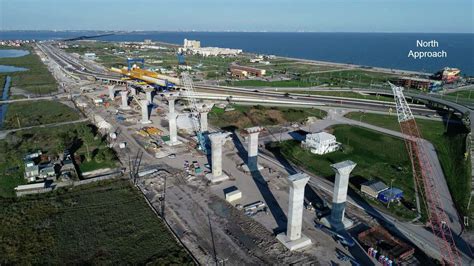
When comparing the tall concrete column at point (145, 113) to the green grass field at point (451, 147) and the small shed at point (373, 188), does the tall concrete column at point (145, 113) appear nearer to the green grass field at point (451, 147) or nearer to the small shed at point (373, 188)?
the green grass field at point (451, 147)

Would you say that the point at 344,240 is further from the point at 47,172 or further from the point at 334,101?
the point at 334,101

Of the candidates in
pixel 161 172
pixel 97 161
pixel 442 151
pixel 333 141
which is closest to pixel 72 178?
pixel 97 161

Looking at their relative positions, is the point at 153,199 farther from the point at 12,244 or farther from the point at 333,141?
the point at 333,141

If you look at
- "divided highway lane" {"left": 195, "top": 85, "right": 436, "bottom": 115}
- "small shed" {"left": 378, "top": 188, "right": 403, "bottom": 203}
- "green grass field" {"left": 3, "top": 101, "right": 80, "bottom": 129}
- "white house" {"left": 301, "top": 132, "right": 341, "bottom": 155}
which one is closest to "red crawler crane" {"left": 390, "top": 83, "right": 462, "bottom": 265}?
"small shed" {"left": 378, "top": 188, "right": 403, "bottom": 203}

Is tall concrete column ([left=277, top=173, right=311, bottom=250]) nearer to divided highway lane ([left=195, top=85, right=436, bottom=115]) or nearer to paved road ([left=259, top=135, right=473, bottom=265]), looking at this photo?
paved road ([left=259, top=135, right=473, bottom=265])

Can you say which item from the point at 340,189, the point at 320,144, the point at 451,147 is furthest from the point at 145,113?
the point at 451,147

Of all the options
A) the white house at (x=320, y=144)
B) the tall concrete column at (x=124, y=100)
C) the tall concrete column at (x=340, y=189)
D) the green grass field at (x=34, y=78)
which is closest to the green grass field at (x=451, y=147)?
the tall concrete column at (x=340, y=189)
